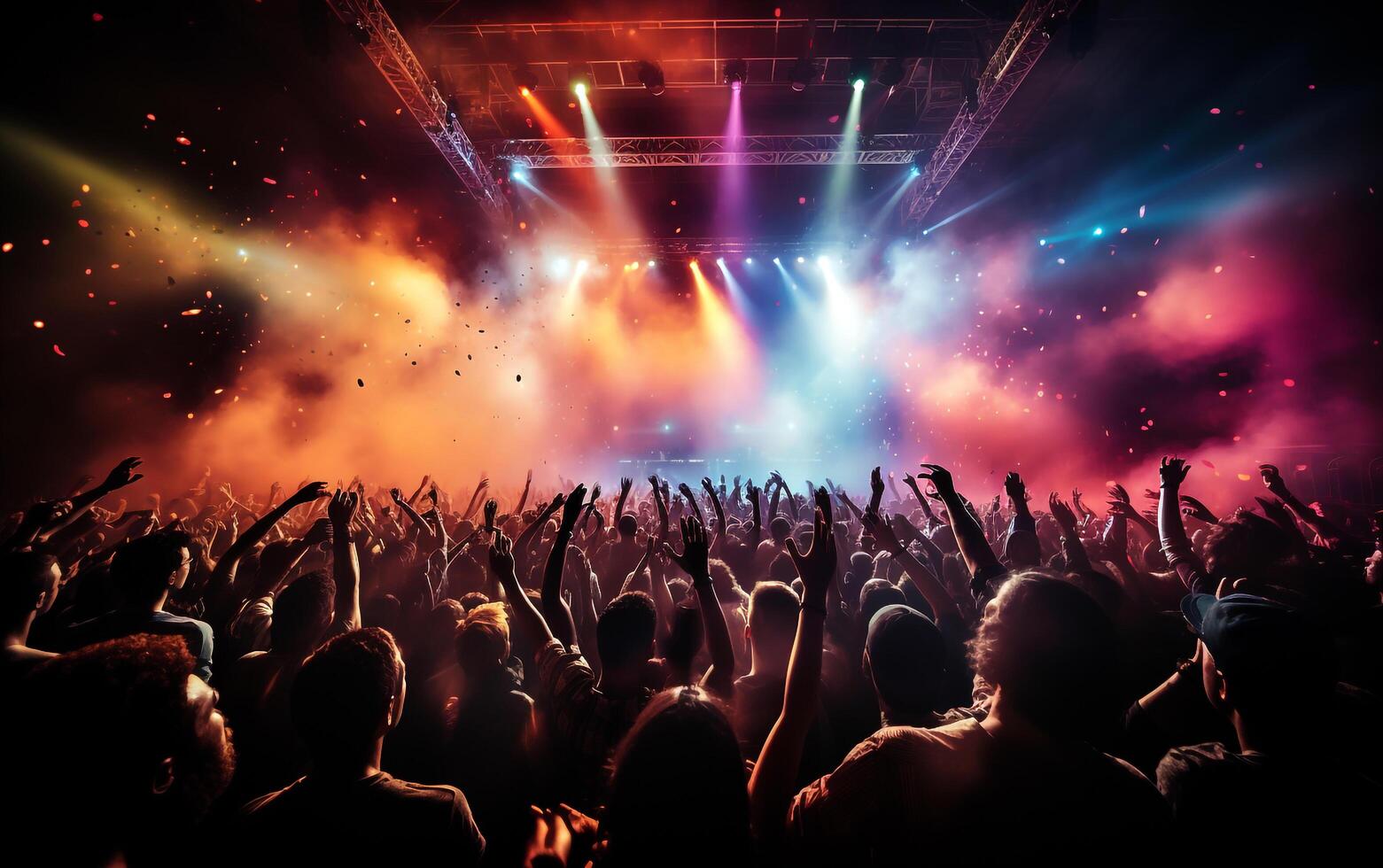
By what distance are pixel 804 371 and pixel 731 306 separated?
476 cm

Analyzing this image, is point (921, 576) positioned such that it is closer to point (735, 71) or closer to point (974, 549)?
point (974, 549)

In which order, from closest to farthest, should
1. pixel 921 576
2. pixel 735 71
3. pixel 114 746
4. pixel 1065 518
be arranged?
pixel 114 746, pixel 921 576, pixel 1065 518, pixel 735 71

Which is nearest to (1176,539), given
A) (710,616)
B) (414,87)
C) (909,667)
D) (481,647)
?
(909,667)

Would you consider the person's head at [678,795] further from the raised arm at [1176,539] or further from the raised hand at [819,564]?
the raised arm at [1176,539]

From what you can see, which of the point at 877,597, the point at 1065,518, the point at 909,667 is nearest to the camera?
the point at 909,667

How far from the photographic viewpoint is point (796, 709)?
4.58 feet

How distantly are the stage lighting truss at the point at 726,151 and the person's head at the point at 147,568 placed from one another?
10.7 meters

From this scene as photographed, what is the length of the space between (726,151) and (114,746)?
12.4 m

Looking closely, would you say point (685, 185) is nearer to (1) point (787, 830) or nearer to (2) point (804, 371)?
(2) point (804, 371)

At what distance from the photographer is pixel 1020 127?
422 inches

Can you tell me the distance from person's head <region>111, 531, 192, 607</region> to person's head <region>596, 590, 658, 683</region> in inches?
91.3

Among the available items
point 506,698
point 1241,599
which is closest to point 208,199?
point 506,698

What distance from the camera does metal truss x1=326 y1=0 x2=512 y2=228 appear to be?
724 cm

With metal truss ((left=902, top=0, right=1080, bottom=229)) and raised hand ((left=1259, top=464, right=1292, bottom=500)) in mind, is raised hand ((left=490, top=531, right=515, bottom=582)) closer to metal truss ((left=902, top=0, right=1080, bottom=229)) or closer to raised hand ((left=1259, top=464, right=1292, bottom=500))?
raised hand ((left=1259, top=464, right=1292, bottom=500))
